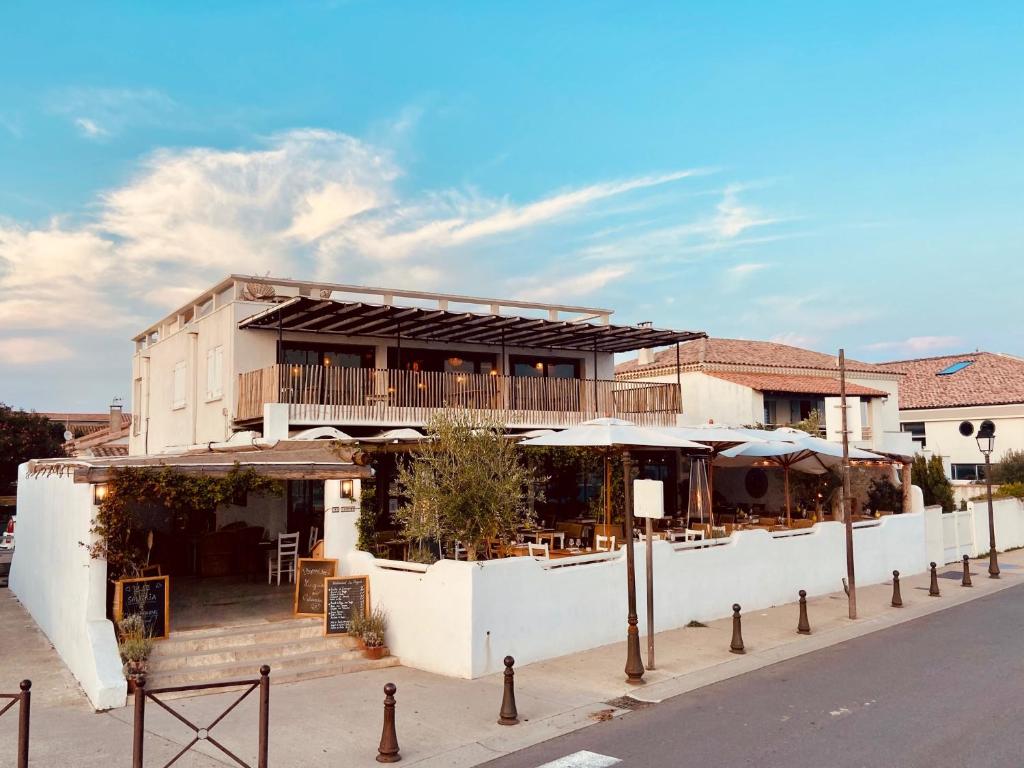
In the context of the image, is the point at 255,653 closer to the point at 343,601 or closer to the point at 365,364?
the point at 343,601

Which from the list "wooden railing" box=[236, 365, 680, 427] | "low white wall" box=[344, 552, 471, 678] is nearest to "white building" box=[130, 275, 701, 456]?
"wooden railing" box=[236, 365, 680, 427]

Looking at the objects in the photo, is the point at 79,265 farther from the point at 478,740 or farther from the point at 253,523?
the point at 478,740

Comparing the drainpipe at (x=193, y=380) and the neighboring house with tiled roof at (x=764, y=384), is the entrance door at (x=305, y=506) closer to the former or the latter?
the drainpipe at (x=193, y=380)

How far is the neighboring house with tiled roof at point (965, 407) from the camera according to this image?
139ft

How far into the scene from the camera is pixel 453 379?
21.4 m

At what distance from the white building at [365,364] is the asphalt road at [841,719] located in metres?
8.13

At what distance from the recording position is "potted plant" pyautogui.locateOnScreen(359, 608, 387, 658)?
11.9 m

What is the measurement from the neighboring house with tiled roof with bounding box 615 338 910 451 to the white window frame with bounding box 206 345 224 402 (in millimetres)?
16362

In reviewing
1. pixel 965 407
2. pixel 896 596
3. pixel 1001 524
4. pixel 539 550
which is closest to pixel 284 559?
pixel 539 550

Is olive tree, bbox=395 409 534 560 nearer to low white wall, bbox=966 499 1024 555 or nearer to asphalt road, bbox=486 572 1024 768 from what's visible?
asphalt road, bbox=486 572 1024 768

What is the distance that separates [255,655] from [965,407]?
4244 centimetres

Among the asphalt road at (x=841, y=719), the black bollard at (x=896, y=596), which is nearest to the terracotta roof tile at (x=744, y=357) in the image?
the black bollard at (x=896, y=596)

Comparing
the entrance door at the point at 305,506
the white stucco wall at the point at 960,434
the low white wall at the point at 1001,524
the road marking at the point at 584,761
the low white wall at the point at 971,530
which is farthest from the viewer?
the white stucco wall at the point at 960,434

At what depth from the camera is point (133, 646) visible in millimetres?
10320
